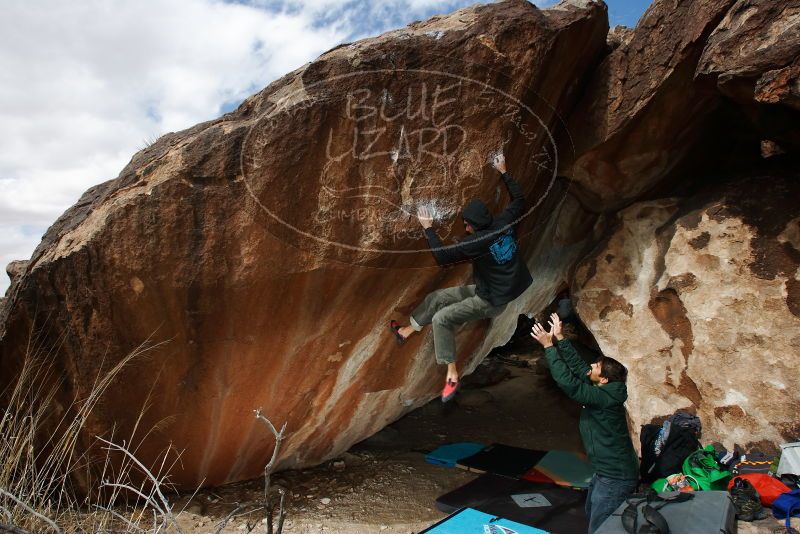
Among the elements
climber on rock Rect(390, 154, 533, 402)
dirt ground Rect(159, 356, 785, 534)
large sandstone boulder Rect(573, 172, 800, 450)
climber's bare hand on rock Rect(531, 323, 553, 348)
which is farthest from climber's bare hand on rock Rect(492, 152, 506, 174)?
dirt ground Rect(159, 356, 785, 534)

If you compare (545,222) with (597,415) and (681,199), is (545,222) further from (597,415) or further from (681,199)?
(597,415)

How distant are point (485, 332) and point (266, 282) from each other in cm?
179

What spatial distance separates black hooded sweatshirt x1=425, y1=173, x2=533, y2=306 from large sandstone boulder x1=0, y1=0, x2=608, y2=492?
0.17m

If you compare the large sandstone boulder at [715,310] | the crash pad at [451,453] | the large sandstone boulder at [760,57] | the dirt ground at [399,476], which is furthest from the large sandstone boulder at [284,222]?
the crash pad at [451,453]

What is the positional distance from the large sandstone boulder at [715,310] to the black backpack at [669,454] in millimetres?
240

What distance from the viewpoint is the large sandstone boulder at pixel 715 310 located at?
3.27 metres

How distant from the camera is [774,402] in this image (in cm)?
320

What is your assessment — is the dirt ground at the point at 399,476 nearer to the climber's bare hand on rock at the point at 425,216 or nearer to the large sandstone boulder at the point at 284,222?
the large sandstone boulder at the point at 284,222

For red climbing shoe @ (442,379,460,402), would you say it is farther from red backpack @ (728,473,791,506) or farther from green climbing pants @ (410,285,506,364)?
red backpack @ (728,473,791,506)

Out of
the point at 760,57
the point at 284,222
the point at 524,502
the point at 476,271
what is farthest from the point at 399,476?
the point at 760,57

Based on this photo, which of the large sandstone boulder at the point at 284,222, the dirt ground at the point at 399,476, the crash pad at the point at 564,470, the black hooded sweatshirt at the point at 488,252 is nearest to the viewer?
the large sandstone boulder at the point at 284,222

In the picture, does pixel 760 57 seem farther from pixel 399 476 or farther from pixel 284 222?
pixel 399 476

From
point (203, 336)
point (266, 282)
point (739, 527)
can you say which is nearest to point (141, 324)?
point (203, 336)
